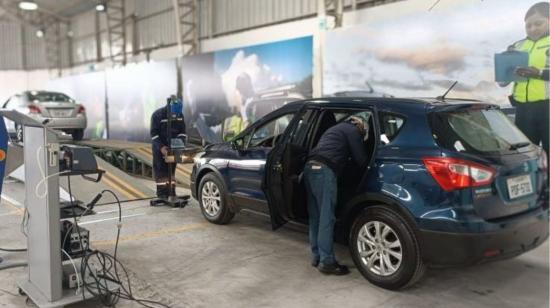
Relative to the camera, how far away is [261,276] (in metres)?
4.06

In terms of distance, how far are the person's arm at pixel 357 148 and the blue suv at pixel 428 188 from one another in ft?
0.30

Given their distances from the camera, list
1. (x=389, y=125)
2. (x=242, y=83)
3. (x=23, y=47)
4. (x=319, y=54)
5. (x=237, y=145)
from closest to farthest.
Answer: (x=389, y=125) → (x=237, y=145) → (x=319, y=54) → (x=242, y=83) → (x=23, y=47)

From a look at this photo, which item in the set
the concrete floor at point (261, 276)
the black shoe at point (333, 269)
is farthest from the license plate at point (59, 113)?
the black shoe at point (333, 269)

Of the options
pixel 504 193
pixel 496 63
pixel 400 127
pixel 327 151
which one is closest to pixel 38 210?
pixel 327 151

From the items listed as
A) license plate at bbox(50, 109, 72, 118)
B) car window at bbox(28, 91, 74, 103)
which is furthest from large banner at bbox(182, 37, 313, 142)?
car window at bbox(28, 91, 74, 103)

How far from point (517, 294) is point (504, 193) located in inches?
35.6

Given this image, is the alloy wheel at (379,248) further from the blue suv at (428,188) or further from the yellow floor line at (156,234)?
the yellow floor line at (156,234)

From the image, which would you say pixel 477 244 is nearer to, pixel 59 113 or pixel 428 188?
pixel 428 188

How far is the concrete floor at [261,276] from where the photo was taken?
11.7 ft

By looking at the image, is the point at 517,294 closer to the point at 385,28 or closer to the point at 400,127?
the point at 400,127

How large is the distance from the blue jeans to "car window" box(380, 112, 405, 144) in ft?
1.68

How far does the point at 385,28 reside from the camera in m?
7.96

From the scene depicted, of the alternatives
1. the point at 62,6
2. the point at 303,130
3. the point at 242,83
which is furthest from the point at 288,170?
the point at 62,6

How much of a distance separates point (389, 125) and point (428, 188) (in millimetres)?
658
